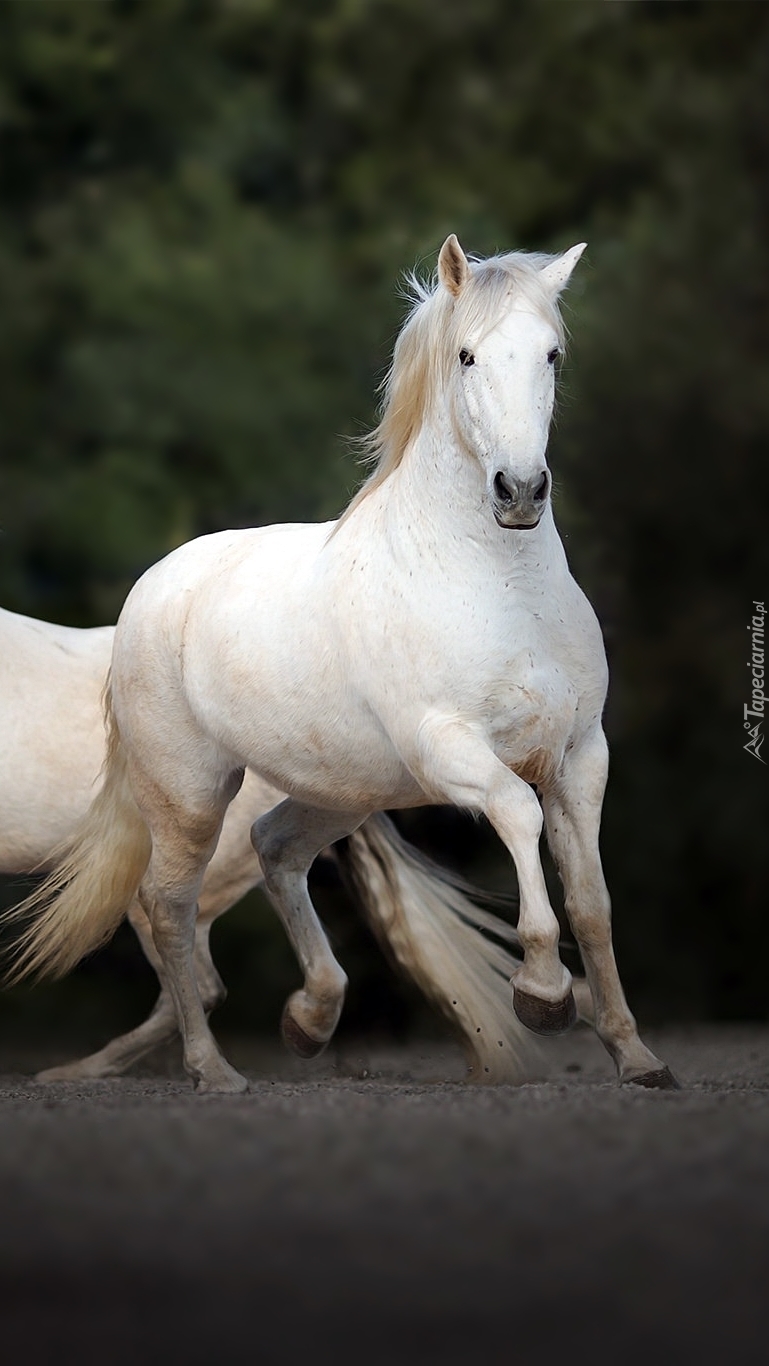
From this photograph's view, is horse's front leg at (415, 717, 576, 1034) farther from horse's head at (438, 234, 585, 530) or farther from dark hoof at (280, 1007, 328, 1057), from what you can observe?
dark hoof at (280, 1007, 328, 1057)

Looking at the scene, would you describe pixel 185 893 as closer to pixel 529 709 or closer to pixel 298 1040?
pixel 298 1040

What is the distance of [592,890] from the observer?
4.54 metres

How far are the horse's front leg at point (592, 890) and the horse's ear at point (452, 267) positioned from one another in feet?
3.42

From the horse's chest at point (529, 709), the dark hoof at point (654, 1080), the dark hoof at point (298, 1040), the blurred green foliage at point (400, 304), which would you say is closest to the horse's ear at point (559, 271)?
the horse's chest at point (529, 709)

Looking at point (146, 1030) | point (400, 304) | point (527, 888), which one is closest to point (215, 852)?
point (146, 1030)

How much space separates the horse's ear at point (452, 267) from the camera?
174 inches

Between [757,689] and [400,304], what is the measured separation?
4.04 m

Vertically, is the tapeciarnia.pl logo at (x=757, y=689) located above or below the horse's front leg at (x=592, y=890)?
above

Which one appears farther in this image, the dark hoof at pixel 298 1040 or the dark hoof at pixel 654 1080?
the dark hoof at pixel 298 1040

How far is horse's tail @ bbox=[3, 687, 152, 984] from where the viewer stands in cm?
564

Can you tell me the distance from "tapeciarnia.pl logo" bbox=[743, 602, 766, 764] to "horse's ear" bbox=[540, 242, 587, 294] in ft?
7.30

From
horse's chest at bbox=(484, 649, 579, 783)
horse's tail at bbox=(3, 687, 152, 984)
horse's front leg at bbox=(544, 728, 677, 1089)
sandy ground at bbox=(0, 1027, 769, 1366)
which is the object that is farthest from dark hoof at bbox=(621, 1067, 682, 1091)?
horse's tail at bbox=(3, 687, 152, 984)

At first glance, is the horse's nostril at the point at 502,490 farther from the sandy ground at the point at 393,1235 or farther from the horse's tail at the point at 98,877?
the horse's tail at the point at 98,877

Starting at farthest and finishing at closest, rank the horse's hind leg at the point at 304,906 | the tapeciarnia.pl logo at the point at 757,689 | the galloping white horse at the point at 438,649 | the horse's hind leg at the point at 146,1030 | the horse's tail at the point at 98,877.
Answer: the tapeciarnia.pl logo at the point at 757,689 → the horse's hind leg at the point at 146,1030 → the horse's tail at the point at 98,877 → the horse's hind leg at the point at 304,906 → the galloping white horse at the point at 438,649
